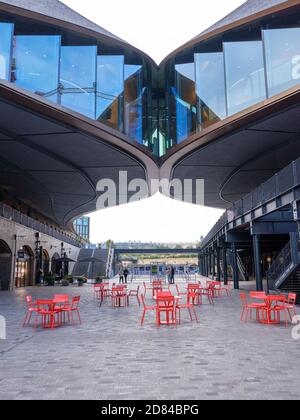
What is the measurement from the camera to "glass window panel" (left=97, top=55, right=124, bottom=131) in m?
18.9

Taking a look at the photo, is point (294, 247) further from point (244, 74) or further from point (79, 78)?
point (79, 78)

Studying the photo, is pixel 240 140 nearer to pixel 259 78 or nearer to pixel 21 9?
pixel 259 78

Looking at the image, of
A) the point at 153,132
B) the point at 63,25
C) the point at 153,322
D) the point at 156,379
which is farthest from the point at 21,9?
the point at 156,379

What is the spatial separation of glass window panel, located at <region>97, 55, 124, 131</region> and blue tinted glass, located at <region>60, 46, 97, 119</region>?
455 millimetres

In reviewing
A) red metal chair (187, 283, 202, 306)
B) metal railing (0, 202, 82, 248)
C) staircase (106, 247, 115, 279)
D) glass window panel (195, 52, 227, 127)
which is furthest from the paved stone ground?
staircase (106, 247, 115, 279)

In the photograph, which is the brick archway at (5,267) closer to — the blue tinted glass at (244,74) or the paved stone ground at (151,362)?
the paved stone ground at (151,362)

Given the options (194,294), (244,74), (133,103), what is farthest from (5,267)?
(244,74)

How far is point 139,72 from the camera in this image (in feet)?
75.9

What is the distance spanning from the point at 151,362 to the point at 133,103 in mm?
19012

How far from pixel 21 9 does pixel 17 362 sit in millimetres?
15984

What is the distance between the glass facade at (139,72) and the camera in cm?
1673

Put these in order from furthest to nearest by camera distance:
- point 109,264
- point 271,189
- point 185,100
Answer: point 109,264, point 185,100, point 271,189

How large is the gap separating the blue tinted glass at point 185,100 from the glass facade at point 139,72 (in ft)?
0.20

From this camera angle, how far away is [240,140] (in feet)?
66.6
